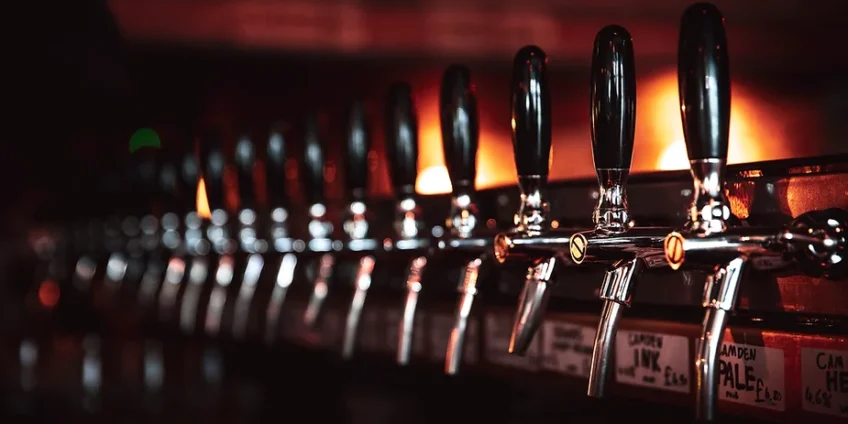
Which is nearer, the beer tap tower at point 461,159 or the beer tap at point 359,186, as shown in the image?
the beer tap tower at point 461,159

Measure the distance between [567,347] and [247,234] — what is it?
0.94 metres

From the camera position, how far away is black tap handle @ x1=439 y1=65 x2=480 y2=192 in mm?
1229

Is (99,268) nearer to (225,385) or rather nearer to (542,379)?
(225,385)

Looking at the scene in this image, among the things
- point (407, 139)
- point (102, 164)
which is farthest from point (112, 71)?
point (407, 139)

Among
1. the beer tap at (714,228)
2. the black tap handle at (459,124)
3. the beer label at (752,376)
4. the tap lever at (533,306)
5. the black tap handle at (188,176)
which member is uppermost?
the black tap handle at (188,176)

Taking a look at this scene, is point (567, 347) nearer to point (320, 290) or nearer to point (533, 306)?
point (533, 306)

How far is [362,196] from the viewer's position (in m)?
1.58

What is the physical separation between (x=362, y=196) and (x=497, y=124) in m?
0.32

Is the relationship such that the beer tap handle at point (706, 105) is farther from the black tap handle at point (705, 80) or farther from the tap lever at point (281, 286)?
the tap lever at point (281, 286)

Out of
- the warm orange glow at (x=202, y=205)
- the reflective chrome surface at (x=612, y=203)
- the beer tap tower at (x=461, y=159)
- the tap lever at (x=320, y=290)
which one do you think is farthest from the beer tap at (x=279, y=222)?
the reflective chrome surface at (x=612, y=203)

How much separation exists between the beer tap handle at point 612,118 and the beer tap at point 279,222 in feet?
3.25

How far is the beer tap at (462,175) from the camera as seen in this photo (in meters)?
1.23

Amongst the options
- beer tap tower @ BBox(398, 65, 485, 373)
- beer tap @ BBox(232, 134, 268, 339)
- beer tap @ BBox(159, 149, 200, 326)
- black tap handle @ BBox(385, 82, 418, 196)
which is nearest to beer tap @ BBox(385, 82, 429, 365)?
black tap handle @ BBox(385, 82, 418, 196)

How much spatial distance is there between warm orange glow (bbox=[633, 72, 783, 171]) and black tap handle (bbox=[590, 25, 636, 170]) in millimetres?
210
